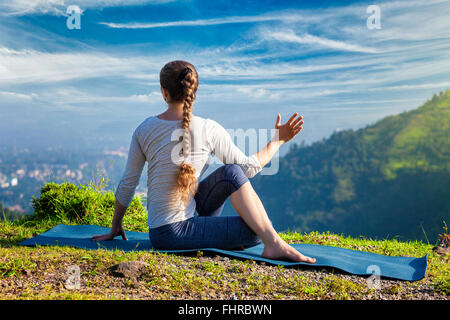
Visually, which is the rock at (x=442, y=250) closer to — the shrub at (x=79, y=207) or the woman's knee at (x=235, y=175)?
the woman's knee at (x=235, y=175)

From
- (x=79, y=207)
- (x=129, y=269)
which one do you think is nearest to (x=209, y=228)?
(x=129, y=269)

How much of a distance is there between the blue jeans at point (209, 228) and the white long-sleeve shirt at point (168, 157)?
0.08m

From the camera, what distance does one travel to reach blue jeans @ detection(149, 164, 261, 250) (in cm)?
356

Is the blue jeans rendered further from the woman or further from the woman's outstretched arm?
the woman's outstretched arm

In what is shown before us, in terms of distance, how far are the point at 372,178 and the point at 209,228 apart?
46.4 metres

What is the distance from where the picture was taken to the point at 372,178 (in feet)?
152

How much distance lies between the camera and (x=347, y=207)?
4475 cm

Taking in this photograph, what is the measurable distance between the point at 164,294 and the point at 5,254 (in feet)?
6.30

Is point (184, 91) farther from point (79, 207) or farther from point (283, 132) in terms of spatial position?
point (79, 207)

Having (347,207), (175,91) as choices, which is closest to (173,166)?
(175,91)

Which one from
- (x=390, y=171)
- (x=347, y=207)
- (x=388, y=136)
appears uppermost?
(x=388, y=136)

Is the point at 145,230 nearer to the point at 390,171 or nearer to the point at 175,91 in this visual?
the point at 175,91

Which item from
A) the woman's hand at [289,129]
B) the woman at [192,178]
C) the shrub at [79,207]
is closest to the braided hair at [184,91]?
the woman at [192,178]

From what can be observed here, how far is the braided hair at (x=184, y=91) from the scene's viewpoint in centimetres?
324
